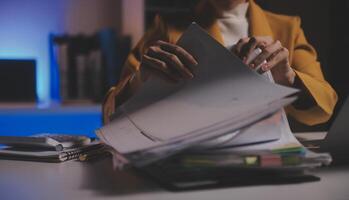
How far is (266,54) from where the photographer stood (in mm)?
666

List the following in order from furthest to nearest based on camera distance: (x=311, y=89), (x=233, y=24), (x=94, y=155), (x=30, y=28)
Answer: (x=30, y=28) < (x=233, y=24) < (x=311, y=89) < (x=94, y=155)

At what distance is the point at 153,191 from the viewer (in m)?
0.48

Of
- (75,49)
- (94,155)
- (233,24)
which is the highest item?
(233,24)

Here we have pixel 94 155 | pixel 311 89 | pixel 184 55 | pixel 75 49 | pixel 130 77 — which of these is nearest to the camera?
pixel 184 55

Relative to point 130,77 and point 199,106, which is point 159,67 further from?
point 130,77

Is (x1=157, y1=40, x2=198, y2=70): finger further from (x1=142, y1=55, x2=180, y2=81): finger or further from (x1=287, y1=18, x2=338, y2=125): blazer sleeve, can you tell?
(x1=287, y1=18, x2=338, y2=125): blazer sleeve

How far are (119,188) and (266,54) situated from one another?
0.30 meters

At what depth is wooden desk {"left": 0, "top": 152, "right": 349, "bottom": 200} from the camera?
0.46 m

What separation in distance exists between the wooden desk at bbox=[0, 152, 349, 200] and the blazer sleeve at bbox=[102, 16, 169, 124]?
0.68ft

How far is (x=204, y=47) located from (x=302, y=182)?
0.21m

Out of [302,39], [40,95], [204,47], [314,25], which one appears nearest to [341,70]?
[314,25]

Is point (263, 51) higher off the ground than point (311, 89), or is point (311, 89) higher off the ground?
point (263, 51)

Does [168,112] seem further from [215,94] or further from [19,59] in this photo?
[19,59]

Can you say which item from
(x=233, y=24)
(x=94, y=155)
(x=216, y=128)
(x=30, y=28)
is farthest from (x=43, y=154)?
(x=30, y=28)
